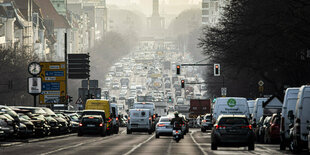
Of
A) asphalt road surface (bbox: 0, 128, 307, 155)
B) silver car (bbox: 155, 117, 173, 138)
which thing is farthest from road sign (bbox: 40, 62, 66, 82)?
asphalt road surface (bbox: 0, 128, 307, 155)

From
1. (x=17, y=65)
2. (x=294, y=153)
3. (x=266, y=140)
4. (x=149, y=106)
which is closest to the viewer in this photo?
(x=294, y=153)

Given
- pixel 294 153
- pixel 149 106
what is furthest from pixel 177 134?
pixel 149 106

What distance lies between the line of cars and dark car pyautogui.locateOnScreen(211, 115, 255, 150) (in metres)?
8.99

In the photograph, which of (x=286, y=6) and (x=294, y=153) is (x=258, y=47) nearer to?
(x=286, y=6)

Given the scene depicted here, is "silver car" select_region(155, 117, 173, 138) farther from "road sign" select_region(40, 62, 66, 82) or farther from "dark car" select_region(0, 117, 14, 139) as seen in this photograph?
"road sign" select_region(40, 62, 66, 82)

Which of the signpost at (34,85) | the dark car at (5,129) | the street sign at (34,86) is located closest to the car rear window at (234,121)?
the dark car at (5,129)

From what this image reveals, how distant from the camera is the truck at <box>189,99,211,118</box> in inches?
3789

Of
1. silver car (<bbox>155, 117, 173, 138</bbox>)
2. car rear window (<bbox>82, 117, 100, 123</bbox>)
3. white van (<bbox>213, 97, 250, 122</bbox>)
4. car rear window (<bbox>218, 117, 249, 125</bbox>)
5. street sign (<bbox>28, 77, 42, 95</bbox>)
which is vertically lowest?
silver car (<bbox>155, 117, 173, 138</bbox>)

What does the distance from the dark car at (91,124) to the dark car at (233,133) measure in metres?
20.5

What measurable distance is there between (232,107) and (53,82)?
30.0 metres

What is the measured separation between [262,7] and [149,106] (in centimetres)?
2129

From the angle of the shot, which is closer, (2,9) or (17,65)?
(17,65)

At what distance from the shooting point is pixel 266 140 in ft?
140

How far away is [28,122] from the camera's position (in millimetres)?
42562
